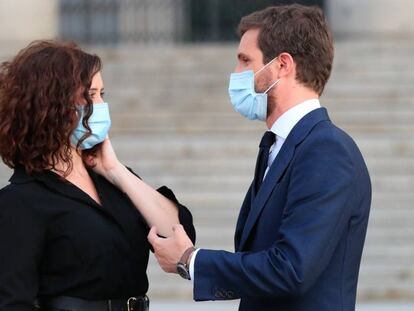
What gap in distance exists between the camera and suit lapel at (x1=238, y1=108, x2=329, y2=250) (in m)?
3.11

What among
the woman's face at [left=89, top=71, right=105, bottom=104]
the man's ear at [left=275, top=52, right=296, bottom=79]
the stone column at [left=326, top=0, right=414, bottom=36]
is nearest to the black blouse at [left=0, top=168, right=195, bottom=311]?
the woman's face at [left=89, top=71, right=105, bottom=104]

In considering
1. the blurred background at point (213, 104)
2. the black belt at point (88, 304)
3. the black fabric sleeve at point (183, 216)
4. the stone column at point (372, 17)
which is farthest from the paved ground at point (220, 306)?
the stone column at point (372, 17)

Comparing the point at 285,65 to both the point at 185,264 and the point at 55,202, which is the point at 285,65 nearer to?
the point at 185,264

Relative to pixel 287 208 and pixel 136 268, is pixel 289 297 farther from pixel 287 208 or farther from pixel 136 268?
pixel 136 268

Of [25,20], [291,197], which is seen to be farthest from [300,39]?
[25,20]

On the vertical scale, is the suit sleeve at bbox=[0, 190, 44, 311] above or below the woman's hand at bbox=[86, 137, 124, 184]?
below

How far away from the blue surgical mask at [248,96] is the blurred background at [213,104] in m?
4.76

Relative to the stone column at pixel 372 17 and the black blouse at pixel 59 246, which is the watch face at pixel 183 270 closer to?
the black blouse at pixel 59 246

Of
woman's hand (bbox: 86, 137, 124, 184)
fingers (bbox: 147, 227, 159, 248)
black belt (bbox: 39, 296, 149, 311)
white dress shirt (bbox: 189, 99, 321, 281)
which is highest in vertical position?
white dress shirt (bbox: 189, 99, 321, 281)

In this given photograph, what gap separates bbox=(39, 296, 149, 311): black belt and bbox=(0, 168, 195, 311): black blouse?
2 centimetres

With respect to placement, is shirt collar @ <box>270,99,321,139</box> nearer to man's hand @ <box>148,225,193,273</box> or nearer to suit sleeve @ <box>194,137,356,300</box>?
suit sleeve @ <box>194,137,356,300</box>

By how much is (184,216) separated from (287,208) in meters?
0.77

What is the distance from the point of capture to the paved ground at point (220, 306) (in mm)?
7938

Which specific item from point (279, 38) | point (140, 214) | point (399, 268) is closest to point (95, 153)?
point (140, 214)
